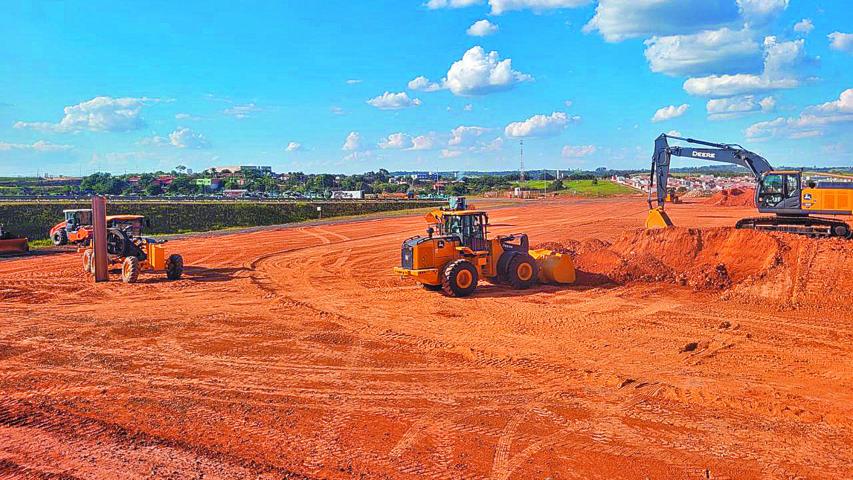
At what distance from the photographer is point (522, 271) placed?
1741cm

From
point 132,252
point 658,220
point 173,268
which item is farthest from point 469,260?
point 132,252

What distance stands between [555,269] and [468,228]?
2887 mm

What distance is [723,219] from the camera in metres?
36.7

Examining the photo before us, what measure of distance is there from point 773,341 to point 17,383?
42.4 ft

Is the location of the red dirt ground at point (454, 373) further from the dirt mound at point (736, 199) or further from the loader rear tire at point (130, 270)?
the dirt mound at point (736, 199)

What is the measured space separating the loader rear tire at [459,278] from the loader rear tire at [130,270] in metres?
9.29

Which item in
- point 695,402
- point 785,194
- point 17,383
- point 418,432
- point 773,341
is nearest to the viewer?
point 418,432

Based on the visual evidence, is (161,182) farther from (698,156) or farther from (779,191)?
(779,191)

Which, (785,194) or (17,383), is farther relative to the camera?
(785,194)

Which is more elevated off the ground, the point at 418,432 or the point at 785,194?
the point at 785,194

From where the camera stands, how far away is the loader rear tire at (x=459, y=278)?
16.2 metres

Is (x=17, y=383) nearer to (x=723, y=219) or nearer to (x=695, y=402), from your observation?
(x=695, y=402)

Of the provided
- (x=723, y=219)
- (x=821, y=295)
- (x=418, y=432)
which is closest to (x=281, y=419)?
(x=418, y=432)

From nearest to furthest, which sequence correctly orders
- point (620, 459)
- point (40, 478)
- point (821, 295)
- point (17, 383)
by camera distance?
point (40, 478), point (620, 459), point (17, 383), point (821, 295)
